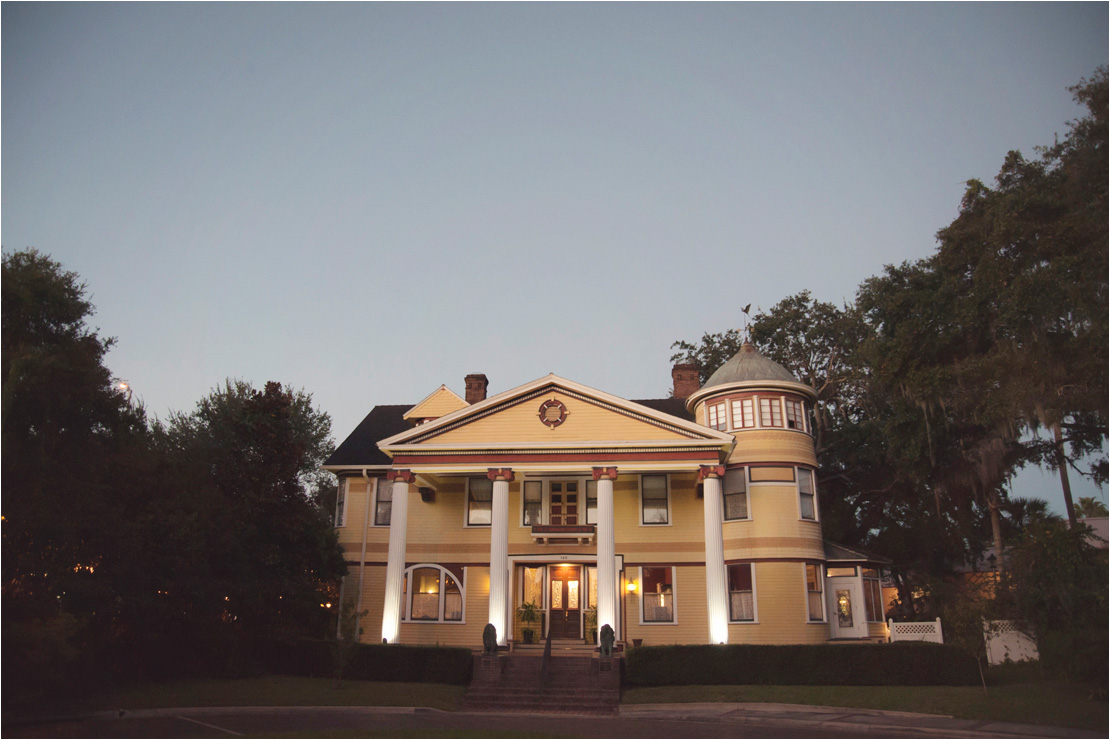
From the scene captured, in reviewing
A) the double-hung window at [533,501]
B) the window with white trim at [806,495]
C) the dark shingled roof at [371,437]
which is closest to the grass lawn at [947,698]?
the window with white trim at [806,495]

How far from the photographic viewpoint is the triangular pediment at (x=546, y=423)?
25312mm

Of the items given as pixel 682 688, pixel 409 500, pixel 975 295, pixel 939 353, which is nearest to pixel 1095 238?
pixel 975 295

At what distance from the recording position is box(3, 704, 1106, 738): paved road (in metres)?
15.0

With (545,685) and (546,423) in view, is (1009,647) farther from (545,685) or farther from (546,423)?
(546,423)

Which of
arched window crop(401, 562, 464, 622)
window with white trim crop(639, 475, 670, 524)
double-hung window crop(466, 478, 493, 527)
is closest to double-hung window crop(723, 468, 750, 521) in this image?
window with white trim crop(639, 475, 670, 524)

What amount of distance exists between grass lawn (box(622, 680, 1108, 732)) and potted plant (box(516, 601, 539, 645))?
5.17 m

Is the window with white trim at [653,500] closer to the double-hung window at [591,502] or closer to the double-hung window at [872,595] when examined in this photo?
the double-hung window at [591,502]

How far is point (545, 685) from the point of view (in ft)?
68.1

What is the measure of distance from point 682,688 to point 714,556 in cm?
426

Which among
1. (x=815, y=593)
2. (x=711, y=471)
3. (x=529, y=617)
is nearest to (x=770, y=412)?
(x=711, y=471)

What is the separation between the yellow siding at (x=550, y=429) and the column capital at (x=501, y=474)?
889 mm

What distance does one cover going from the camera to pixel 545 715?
752 inches

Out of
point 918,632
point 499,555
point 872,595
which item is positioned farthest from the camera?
point 872,595

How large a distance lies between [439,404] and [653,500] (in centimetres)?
841
